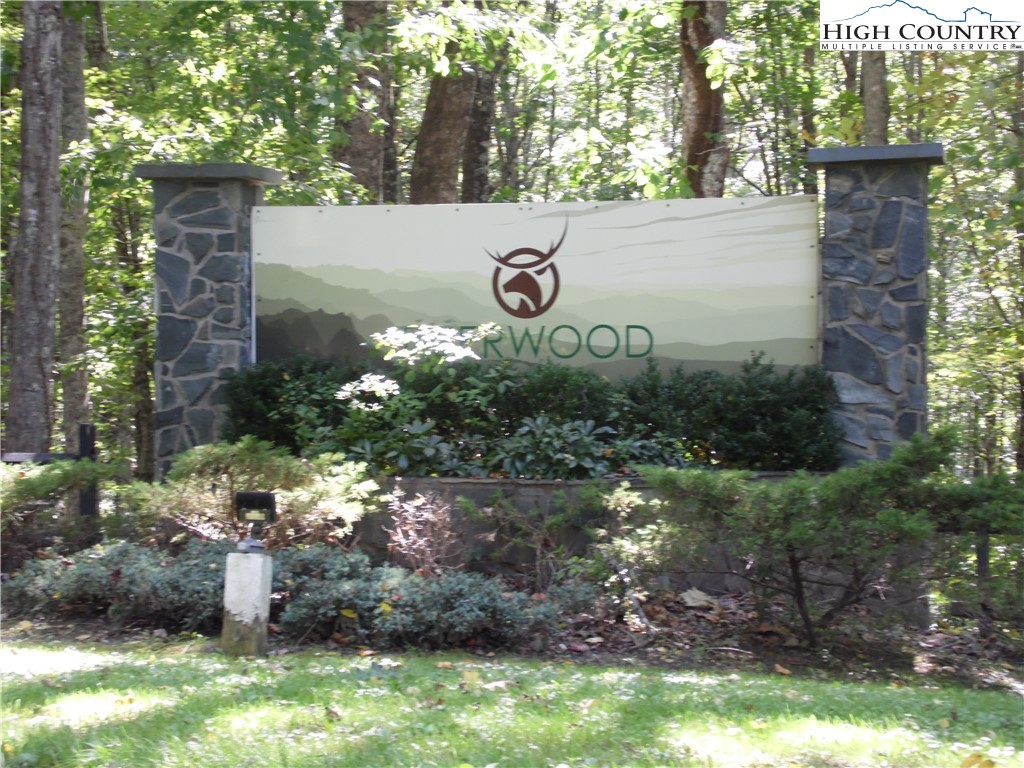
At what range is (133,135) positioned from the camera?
10.6m

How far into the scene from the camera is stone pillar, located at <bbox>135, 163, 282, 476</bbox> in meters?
8.73

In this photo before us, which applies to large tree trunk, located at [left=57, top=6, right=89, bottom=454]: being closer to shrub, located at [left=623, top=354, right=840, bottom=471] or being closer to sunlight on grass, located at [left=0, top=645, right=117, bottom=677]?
sunlight on grass, located at [left=0, top=645, right=117, bottom=677]

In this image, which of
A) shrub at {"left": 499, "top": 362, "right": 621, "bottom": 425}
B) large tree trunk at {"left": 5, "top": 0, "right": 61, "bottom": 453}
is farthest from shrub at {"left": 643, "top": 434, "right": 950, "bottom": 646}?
large tree trunk at {"left": 5, "top": 0, "right": 61, "bottom": 453}

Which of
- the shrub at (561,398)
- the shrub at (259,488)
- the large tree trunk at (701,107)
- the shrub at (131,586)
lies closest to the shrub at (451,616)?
the shrub at (259,488)

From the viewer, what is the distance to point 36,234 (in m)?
9.55

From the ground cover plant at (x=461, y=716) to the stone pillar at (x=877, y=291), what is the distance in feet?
8.30

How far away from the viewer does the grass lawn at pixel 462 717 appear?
13.1 feet

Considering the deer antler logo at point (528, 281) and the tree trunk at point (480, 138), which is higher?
the tree trunk at point (480, 138)

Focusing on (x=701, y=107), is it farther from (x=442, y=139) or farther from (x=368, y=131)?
(x=368, y=131)

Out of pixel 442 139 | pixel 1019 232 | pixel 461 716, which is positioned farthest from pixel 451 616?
pixel 442 139

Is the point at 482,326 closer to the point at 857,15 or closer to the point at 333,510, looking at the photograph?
the point at 333,510

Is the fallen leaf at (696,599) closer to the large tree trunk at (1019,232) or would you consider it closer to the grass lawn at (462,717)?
the grass lawn at (462,717)

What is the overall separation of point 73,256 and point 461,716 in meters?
9.77

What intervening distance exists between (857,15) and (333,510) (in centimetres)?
596
